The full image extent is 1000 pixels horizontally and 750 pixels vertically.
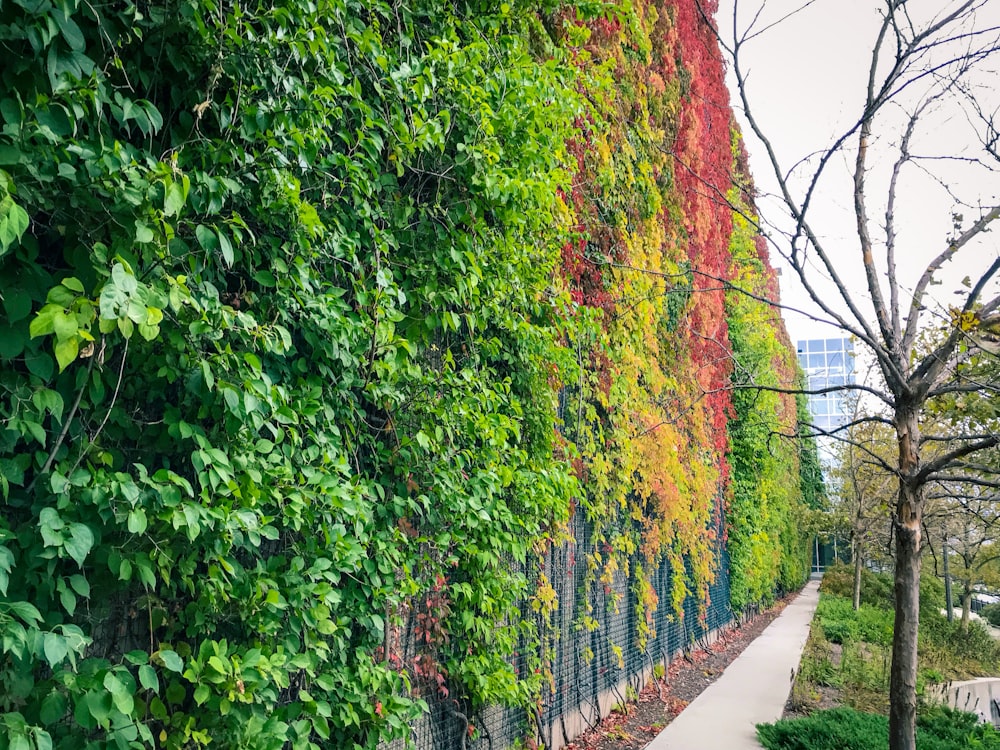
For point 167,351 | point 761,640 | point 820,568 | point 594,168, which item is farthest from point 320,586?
point 820,568

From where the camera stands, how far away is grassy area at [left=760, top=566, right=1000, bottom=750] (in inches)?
207

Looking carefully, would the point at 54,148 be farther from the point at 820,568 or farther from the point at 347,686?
the point at 820,568

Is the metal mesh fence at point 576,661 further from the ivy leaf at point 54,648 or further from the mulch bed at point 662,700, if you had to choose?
the ivy leaf at point 54,648

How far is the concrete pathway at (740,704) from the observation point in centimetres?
548

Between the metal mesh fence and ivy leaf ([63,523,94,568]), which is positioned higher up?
ivy leaf ([63,523,94,568])

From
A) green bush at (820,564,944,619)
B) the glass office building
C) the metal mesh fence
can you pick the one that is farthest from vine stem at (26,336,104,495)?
green bush at (820,564,944,619)

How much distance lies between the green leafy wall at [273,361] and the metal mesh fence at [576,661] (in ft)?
0.75

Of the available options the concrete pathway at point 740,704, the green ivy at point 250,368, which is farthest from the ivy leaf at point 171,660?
the concrete pathway at point 740,704

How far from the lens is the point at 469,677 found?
3465mm

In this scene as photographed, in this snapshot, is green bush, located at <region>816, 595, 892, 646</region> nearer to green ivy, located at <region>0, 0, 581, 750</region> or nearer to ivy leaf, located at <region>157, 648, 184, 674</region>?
green ivy, located at <region>0, 0, 581, 750</region>

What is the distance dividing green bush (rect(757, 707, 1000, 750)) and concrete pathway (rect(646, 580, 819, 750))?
0.76 ft

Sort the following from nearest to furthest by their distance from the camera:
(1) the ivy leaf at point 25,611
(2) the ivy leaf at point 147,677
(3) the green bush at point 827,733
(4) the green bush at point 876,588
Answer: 1. (1) the ivy leaf at point 25,611
2. (2) the ivy leaf at point 147,677
3. (3) the green bush at point 827,733
4. (4) the green bush at point 876,588

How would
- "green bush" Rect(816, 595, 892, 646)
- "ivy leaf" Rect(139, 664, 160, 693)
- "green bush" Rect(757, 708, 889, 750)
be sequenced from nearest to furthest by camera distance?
"ivy leaf" Rect(139, 664, 160, 693), "green bush" Rect(757, 708, 889, 750), "green bush" Rect(816, 595, 892, 646)

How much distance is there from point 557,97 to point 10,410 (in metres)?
3.00
